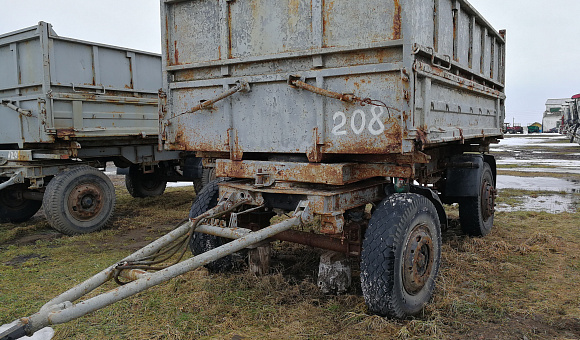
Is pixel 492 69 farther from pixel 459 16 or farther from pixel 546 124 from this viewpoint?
pixel 546 124

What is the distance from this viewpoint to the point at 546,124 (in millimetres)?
56781

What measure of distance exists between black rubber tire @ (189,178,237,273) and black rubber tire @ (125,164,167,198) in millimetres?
5451

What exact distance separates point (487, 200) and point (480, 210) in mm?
363

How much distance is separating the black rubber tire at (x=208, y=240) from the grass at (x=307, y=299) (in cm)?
13

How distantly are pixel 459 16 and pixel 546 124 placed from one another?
60392 millimetres

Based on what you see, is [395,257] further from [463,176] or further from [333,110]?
[463,176]

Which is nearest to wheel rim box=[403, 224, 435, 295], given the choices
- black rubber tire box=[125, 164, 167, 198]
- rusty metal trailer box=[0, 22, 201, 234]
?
rusty metal trailer box=[0, 22, 201, 234]

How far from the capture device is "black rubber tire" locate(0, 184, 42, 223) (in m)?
7.48

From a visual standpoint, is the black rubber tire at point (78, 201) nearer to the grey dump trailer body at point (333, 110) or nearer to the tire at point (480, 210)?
the grey dump trailer body at point (333, 110)

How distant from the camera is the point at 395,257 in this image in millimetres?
3398

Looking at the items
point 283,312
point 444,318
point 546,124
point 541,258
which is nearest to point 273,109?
point 283,312

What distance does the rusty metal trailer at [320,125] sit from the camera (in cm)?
345

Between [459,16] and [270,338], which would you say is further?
[459,16]

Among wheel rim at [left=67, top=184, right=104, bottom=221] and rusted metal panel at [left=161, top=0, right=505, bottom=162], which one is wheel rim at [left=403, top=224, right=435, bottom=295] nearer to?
rusted metal panel at [left=161, top=0, right=505, bottom=162]
